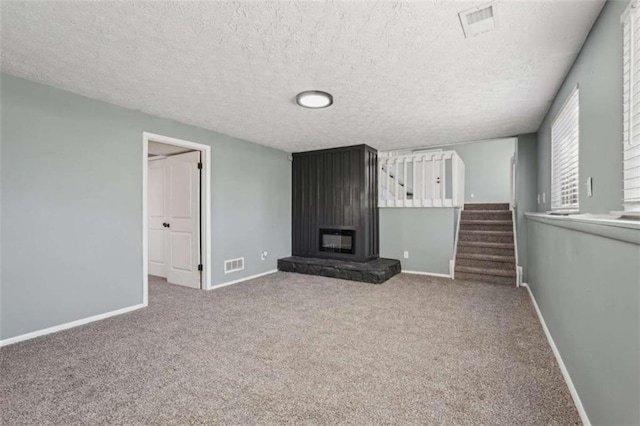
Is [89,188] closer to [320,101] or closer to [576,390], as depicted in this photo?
[320,101]

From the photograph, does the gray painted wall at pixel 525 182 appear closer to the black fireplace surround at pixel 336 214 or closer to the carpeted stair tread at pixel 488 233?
the carpeted stair tread at pixel 488 233

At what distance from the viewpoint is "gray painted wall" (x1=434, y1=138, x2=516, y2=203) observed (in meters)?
7.82

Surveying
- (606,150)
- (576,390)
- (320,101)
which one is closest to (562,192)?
(606,150)

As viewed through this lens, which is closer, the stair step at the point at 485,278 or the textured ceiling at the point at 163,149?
the textured ceiling at the point at 163,149

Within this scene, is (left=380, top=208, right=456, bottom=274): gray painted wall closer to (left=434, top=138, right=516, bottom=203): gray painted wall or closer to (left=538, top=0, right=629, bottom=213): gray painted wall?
(left=538, top=0, right=629, bottom=213): gray painted wall

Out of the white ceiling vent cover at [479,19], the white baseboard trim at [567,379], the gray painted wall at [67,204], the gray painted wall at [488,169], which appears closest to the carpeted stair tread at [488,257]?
the white baseboard trim at [567,379]

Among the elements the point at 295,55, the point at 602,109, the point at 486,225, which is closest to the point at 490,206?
the point at 486,225

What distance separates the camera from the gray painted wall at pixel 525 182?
14.6ft

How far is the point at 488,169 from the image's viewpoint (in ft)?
26.2

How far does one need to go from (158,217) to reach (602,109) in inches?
225

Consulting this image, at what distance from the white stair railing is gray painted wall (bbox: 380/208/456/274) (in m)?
0.16

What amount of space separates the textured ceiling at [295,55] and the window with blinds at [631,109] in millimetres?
382

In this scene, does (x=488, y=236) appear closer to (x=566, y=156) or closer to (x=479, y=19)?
(x=566, y=156)

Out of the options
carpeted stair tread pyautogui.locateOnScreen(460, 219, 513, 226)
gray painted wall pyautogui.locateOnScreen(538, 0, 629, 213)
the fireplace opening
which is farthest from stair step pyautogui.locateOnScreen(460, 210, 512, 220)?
gray painted wall pyautogui.locateOnScreen(538, 0, 629, 213)
